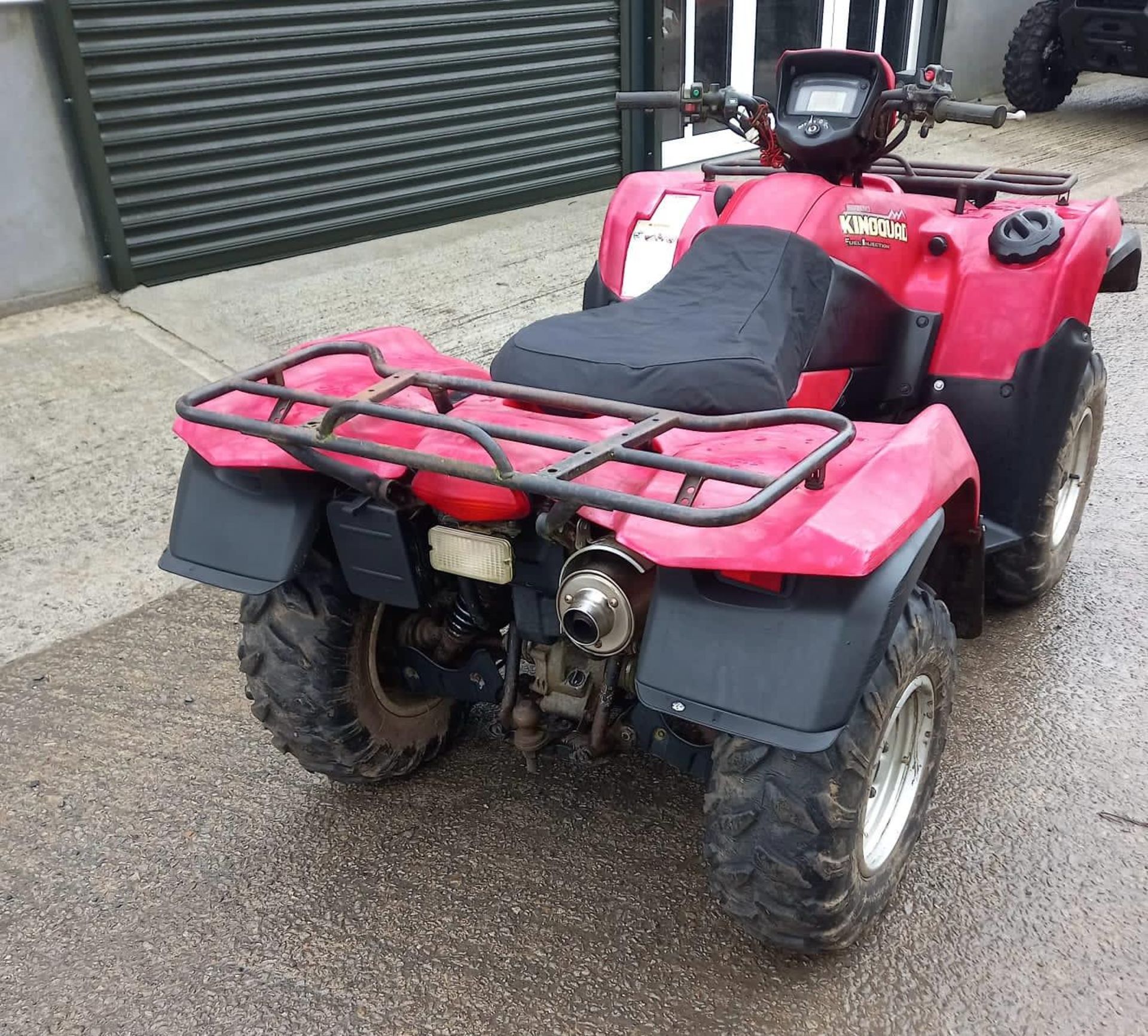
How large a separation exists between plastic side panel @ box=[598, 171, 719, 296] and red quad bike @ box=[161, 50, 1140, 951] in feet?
0.04

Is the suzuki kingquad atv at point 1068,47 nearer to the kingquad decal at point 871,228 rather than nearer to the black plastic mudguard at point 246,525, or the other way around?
the kingquad decal at point 871,228

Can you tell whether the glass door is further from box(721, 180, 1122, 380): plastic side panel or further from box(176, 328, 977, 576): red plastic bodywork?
box(176, 328, 977, 576): red plastic bodywork

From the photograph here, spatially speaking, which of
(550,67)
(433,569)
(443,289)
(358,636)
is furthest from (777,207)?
(550,67)

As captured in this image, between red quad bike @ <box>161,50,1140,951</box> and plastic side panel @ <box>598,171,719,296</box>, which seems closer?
red quad bike @ <box>161,50,1140,951</box>

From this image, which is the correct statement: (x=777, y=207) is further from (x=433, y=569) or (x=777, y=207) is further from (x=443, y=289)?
(x=443, y=289)

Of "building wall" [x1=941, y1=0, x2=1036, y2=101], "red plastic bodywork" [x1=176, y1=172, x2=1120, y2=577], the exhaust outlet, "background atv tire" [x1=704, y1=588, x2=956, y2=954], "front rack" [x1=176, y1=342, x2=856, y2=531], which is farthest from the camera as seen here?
"building wall" [x1=941, y1=0, x2=1036, y2=101]

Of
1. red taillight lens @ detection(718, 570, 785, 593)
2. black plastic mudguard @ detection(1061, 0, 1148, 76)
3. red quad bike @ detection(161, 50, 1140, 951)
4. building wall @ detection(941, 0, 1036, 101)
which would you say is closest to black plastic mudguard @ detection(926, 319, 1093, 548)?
red quad bike @ detection(161, 50, 1140, 951)

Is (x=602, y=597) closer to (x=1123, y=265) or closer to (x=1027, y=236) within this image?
(x=1027, y=236)

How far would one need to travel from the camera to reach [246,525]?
2.18 m

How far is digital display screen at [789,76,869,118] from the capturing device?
2.90 m

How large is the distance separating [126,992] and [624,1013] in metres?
1.02

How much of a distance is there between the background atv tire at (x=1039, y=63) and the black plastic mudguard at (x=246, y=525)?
10.8 m

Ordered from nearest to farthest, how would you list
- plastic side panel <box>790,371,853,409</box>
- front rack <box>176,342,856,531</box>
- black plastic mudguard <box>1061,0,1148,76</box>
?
front rack <box>176,342,856,531</box>, plastic side panel <box>790,371,853,409</box>, black plastic mudguard <box>1061,0,1148,76</box>

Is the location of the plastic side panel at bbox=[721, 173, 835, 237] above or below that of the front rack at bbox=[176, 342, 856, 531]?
above
